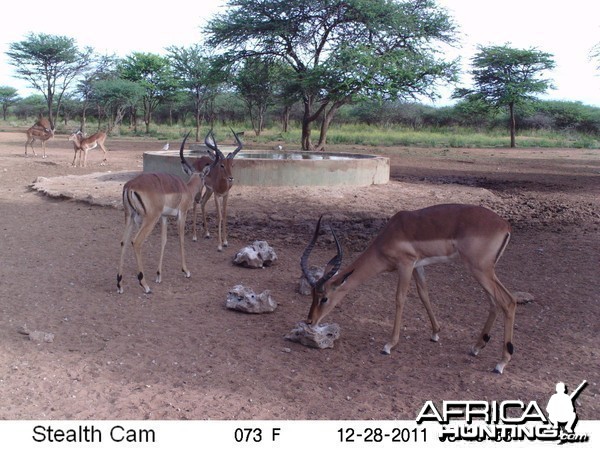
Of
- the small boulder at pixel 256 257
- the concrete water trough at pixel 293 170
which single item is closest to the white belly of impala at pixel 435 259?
the small boulder at pixel 256 257

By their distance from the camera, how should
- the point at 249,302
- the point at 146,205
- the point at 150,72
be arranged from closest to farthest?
the point at 249,302
the point at 146,205
the point at 150,72

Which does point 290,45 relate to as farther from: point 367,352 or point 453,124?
point 453,124

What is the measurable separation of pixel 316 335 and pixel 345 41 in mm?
18853

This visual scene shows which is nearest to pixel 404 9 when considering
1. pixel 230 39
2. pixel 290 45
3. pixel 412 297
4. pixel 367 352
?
pixel 290 45

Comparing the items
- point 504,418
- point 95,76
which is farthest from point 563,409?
point 95,76

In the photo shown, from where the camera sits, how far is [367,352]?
5184 mm

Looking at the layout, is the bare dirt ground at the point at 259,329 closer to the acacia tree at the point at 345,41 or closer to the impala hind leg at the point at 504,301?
the impala hind leg at the point at 504,301

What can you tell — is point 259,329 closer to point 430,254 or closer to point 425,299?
point 425,299

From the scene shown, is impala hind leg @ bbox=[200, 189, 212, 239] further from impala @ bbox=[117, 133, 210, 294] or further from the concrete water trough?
the concrete water trough

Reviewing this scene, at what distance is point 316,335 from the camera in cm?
513

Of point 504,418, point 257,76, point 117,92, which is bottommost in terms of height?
point 504,418

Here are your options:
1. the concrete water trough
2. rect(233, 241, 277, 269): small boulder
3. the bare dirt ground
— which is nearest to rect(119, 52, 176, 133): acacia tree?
the concrete water trough

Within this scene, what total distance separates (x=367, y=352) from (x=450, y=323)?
1.17 metres

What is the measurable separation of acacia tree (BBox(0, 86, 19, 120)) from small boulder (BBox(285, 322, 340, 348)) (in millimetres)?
66256
